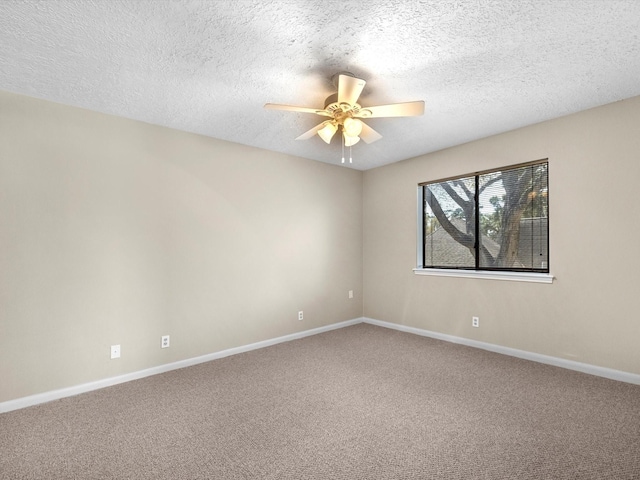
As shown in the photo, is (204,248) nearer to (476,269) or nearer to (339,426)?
(339,426)

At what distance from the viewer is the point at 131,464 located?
1.84 m

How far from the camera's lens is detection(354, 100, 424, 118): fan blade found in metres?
2.24

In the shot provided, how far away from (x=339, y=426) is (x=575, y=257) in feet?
9.04

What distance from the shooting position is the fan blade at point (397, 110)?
7.36 feet

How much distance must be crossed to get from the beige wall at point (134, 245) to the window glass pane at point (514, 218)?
88.2 inches

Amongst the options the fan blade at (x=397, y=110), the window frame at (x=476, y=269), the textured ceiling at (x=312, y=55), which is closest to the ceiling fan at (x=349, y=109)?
the fan blade at (x=397, y=110)

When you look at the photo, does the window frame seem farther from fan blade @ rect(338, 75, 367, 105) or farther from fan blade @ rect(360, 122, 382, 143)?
fan blade @ rect(338, 75, 367, 105)

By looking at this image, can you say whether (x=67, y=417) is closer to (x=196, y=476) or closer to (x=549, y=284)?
(x=196, y=476)

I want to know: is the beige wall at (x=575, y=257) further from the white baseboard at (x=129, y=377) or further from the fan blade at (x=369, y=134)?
the white baseboard at (x=129, y=377)

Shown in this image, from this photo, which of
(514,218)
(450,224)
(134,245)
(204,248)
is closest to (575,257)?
(514,218)

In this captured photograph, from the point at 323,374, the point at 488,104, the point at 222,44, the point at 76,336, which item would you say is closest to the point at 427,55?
the point at 488,104

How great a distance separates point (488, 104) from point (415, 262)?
225cm

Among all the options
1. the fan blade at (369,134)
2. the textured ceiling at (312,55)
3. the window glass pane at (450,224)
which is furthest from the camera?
the window glass pane at (450,224)

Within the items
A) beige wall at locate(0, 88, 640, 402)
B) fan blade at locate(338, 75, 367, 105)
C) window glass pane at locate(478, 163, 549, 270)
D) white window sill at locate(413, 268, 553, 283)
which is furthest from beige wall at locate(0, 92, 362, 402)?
window glass pane at locate(478, 163, 549, 270)
